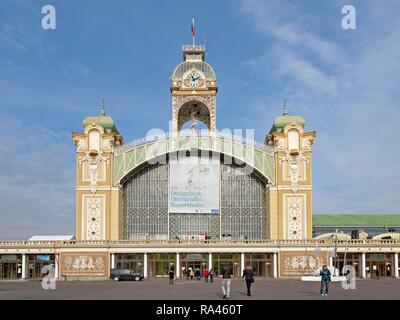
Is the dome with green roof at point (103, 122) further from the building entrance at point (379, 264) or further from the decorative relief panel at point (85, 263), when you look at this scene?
the building entrance at point (379, 264)

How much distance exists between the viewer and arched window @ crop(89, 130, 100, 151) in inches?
3307

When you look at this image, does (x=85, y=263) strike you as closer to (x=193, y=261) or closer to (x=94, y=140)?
(x=193, y=261)

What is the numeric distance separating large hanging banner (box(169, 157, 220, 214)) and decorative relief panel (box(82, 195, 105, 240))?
9.30 m

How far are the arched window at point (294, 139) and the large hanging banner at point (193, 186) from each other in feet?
33.2

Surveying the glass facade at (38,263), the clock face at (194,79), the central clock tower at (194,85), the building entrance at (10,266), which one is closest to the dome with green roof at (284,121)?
the central clock tower at (194,85)

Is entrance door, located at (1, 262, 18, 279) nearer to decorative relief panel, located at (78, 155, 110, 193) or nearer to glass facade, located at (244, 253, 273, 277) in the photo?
decorative relief panel, located at (78, 155, 110, 193)

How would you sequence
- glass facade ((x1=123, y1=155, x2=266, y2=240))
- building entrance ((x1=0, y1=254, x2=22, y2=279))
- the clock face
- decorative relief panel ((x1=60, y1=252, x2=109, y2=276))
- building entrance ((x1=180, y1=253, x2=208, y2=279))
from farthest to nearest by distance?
the clock face
glass facade ((x1=123, y1=155, x2=266, y2=240))
building entrance ((x1=0, y1=254, x2=22, y2=279))
building entrance ((x1=180, y1=253, x2=208, y2=279))
decorative relief panel ((x1=60, y1=252, x2=109, y2=276))

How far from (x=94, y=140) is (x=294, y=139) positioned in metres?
26.5

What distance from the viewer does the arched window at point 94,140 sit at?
276 ft

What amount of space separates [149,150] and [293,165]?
19.1 meters

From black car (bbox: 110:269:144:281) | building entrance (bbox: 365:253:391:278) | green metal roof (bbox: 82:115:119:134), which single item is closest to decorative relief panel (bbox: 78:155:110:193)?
green metal roof (bbox: 82:115:119:134)

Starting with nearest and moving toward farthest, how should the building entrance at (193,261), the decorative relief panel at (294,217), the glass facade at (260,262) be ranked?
the building entrance at (193,261)
the glass facade at (260,262)
the decorative relief panel at (294,217)

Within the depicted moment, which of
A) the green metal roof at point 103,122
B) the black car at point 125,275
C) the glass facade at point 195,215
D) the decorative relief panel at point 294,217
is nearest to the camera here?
the black car at point 125,275
